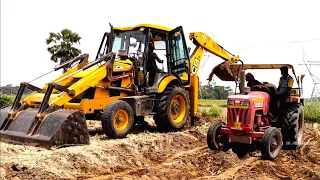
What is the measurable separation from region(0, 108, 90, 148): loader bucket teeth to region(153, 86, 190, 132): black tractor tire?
2.93 m

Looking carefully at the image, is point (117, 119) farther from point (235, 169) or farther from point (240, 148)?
point (235, 169)

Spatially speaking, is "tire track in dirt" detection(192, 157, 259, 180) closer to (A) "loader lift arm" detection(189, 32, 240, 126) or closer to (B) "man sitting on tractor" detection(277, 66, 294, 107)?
(B) "man sitting on tractor" detection(277, 66, 294, 107)

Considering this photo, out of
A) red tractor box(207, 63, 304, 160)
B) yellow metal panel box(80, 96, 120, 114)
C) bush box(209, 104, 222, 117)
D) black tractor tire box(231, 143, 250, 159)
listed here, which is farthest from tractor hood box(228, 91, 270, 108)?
bush box(209, 104, 222, 117)

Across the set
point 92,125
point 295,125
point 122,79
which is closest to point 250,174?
point 295,125

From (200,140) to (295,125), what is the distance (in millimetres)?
2741

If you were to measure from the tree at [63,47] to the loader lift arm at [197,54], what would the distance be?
587 inches

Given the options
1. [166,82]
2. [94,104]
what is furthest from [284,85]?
[94,104]

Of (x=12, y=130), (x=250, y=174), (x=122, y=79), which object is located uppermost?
(x=122, y=79)

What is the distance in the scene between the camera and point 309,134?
11.9m

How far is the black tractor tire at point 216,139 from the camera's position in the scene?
8.56 meters

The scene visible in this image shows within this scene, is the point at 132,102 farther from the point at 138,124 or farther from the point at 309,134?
the point at 309,134

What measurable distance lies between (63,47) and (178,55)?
16.1m

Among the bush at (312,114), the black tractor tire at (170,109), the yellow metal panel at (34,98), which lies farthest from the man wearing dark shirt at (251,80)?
the bush at (312,114)

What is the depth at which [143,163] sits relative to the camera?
793 cm
